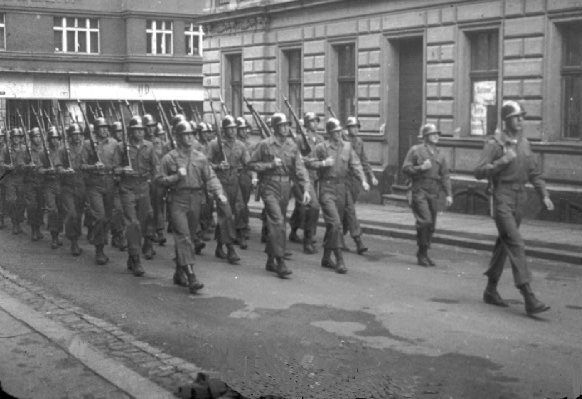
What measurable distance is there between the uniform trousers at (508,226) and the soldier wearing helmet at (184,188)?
3.31 metres

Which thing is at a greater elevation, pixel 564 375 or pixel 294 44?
pixel 294 44

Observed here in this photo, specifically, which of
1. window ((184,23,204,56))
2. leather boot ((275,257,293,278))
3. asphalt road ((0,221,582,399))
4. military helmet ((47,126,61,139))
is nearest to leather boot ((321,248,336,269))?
asphalt road ((0,221,582,399))

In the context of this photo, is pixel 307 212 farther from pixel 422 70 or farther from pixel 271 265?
pixel 422 70

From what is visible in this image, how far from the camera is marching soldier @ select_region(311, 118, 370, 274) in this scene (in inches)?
476

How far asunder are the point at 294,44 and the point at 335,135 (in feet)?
40.7

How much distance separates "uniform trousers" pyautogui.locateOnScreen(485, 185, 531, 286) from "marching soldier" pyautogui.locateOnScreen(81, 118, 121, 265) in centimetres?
574

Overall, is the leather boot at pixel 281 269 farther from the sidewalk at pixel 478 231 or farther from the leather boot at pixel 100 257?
the sidewalk at pixel 478 231

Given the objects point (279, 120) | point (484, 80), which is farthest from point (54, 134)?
Result: point (484, 80)

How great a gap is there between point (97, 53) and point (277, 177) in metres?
30.7

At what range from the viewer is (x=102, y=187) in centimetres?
1334

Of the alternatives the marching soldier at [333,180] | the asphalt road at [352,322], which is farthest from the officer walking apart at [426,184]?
the marching soldier at [333,180]

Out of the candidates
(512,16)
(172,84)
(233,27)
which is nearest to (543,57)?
(512,16)

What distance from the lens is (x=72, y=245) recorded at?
14.1m

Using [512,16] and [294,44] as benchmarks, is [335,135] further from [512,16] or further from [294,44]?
[294,44]
